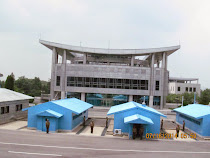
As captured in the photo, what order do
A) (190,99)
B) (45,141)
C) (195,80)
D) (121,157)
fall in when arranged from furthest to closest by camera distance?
(195,80)
(190,99)
(45,141)
(121,157)

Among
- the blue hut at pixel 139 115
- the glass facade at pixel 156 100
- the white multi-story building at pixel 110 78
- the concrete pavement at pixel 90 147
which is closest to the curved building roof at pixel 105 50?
the white multi-story building at pixel 110 78

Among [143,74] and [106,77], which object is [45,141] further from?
[143,74]

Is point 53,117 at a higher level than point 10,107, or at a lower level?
lower

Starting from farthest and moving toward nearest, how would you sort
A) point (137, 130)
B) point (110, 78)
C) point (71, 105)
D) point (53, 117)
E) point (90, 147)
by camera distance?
point (110, 78), point (71, 105), point (53, 117), point (137, 130), point (90, 147)

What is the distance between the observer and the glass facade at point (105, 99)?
4588 centimetres

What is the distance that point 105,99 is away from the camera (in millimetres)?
45938

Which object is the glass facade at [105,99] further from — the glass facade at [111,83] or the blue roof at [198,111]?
the blue roof at [198,111]

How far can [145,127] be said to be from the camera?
18.1m

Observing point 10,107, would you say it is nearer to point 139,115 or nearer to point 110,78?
point 139,115

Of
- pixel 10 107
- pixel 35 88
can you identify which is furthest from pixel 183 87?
pixel 10 107

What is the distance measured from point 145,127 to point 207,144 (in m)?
5.26

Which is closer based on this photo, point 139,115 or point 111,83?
point 139,115

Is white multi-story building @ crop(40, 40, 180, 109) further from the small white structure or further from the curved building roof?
the small white structure

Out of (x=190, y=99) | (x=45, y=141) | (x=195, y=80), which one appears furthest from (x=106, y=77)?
(x=195, y=80)
